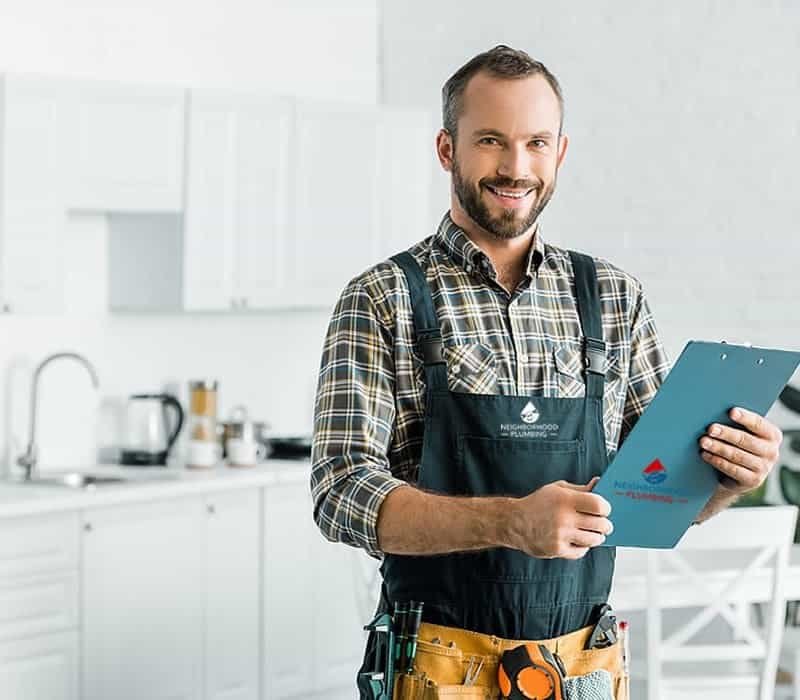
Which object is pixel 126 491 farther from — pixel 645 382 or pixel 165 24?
pixel 645 382

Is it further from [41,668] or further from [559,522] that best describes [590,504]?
[41,668]

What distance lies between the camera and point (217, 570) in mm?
4695

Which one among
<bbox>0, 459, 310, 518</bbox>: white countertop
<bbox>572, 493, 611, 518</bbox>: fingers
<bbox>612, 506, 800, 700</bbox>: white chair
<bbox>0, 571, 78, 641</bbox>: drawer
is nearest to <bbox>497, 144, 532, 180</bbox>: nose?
<bbox>572, 493, 611, 518</bbox>: fingers

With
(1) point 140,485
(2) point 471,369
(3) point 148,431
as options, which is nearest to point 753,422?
(2) point 471,369

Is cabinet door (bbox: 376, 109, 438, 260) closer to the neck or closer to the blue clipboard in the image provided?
the neck

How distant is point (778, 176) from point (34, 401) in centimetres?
248

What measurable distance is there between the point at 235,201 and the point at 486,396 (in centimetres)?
313

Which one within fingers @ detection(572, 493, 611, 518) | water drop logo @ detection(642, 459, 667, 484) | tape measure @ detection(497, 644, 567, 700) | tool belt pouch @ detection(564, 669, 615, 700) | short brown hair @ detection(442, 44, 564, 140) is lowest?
tool belt pouch @ detection(564, 669, 615, 700)

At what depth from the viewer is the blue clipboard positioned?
5.98 feet

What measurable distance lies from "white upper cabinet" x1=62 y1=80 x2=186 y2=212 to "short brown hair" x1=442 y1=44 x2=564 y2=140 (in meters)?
2.68

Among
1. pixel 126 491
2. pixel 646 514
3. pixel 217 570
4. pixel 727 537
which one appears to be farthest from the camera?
pixel 217 570

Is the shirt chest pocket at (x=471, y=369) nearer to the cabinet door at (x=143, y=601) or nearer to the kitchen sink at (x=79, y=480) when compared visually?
the cabinet door at (x=143, y=601)

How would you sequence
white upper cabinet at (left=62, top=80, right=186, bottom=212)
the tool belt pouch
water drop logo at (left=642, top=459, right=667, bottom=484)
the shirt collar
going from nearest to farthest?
water drop logo at (left=642, top=459, right=667, bottom=484)
the tool belt pouch
the shirt collar
white upper cabinet at (left=62, top=80, right=186, bottom=212)

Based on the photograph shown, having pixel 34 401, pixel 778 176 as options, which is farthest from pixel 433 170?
pixel 34 401
